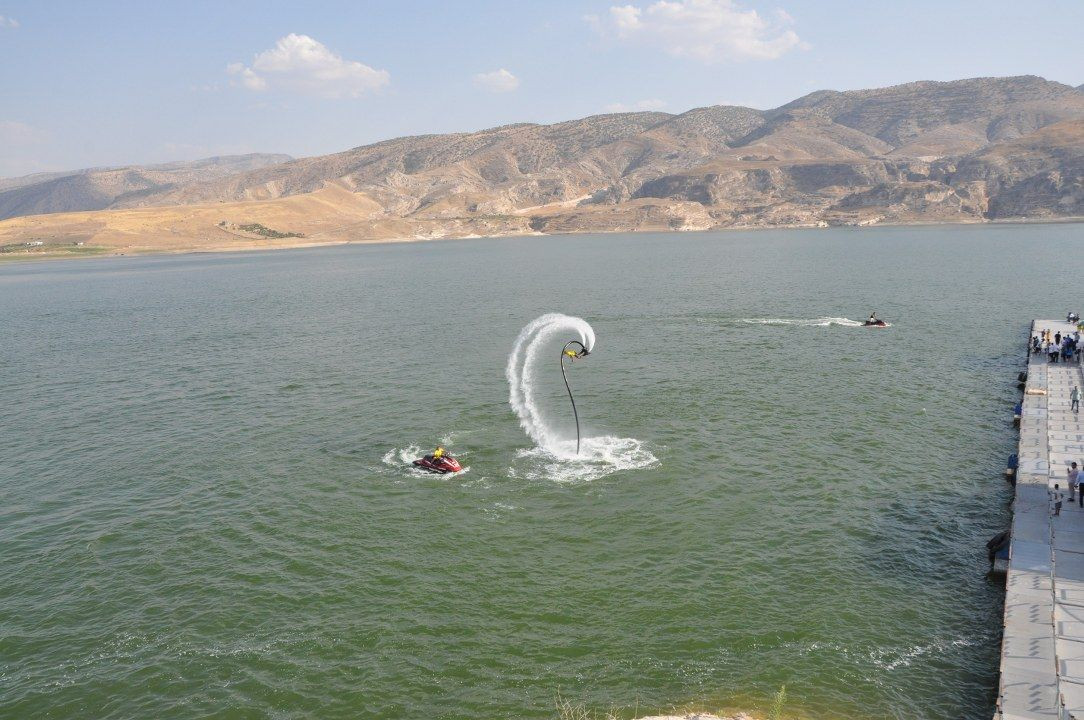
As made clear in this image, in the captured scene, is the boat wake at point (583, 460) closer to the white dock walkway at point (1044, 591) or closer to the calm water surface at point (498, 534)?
the calm water surface at point (498, 534)

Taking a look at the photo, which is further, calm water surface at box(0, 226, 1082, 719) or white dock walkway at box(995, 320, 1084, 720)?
calm water surface at box(0, 226, 1082, 719)

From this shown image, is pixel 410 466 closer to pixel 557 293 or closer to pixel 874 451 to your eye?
pixel 874 451

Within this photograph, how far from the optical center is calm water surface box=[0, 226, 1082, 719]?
2531cm

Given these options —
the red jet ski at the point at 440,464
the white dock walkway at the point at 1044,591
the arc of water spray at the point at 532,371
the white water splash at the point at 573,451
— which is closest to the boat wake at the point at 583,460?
the white water splash at the point at 573,451

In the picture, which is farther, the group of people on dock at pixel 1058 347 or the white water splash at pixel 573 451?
the group of people on dock at pixel 1058 347

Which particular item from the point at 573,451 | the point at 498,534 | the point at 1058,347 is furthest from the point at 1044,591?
the point at 1058,347

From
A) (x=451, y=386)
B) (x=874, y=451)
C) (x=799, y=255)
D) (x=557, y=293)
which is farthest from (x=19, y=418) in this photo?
(x=799, y=255)

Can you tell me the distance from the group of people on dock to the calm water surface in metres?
3.76

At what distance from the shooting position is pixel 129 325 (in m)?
106

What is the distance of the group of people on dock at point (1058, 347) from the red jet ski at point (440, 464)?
54.0m

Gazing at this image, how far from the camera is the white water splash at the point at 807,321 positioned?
8606 cm

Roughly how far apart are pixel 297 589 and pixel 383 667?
730 centimetres

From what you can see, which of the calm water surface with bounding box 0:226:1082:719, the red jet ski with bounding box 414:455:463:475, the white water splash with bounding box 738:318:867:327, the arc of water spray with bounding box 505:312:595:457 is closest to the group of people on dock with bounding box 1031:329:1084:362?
the calm water surface with bounding box 0:226:1082:719

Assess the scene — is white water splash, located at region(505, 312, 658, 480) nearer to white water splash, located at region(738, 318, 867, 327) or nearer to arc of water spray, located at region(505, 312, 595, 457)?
arc of water spray, located at region(505, 312, 595, 457)
